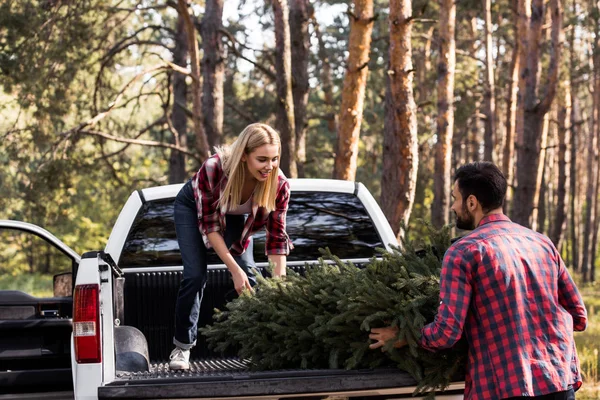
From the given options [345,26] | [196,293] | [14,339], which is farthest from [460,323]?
[345,26]

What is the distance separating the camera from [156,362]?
5.73m

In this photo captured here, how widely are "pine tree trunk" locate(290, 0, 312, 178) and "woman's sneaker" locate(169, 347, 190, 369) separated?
1181 centimetres

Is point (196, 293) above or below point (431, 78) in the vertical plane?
below

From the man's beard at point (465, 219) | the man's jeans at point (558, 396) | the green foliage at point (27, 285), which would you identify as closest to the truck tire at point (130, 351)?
the man's beard at point (465, 219)

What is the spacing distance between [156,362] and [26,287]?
3140 centimetres

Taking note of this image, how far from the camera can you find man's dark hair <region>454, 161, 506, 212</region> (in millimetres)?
4023

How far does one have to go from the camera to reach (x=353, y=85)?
14406 mm

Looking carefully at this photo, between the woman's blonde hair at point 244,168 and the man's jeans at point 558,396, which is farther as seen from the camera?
the woman's blonde hair at point 244,168

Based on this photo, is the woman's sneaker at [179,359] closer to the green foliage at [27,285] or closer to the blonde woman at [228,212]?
the blonde woman at [228,212]

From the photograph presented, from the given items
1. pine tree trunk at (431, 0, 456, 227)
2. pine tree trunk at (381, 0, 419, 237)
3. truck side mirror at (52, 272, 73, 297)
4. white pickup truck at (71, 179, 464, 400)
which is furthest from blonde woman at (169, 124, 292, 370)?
pine tree trunk at (431, 0, 456, 227)

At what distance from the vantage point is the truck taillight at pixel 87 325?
423 cm

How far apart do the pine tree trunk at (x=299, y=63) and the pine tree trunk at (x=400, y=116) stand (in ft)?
12.9

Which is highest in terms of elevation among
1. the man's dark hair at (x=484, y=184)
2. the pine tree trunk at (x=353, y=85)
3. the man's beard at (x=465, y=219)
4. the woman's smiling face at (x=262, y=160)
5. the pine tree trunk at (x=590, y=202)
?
the pine tree trunk at (x=353, y=85)

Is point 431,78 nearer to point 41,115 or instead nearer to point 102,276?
point 41,115
